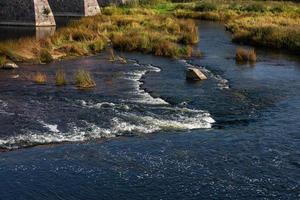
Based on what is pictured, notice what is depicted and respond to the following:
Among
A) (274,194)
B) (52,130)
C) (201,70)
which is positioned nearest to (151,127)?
(52,130)

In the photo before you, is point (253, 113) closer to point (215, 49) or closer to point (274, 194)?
point (274, 194)

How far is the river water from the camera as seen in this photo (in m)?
15.6

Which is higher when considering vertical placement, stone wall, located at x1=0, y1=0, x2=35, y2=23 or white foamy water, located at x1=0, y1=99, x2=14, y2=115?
stone wall, located at x1=0, y1=0, x2=35, y2=23

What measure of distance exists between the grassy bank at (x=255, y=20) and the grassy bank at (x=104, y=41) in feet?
15.9

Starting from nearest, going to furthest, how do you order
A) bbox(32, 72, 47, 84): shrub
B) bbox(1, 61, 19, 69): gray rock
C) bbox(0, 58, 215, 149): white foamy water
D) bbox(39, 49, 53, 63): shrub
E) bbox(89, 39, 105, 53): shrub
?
bbox(0, 58, 215, 149): white foamy water, bbox(32, 72, 47, 84): shrub, bbox(1, 61, 19, 69): gray rock, bbox(39, 49, 53, 63): shrub, bbox(89, 39, 105, 53): shrub

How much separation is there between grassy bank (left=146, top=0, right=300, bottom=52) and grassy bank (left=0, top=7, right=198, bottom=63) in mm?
4845

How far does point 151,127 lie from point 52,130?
11.9 ft

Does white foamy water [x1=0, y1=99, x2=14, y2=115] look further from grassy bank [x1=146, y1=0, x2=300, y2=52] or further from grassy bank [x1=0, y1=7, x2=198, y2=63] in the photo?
grassy bank [x1=146, y1=0, x2=300, y2=52]

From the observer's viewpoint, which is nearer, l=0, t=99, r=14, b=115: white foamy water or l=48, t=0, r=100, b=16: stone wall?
l=0, t=99, r=14, b=115: white foamy water

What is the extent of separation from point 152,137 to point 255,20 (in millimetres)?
38569

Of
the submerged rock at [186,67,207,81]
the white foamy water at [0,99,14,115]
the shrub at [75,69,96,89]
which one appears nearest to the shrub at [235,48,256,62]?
the submerged rock at [186,67,207,81]

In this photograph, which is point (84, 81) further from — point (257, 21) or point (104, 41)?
point (257, 21)

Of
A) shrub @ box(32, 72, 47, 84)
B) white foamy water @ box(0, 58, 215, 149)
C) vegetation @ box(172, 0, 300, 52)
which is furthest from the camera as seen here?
vegetation @ box(172, 0, 300, 52)

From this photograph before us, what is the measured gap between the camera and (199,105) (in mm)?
24312
